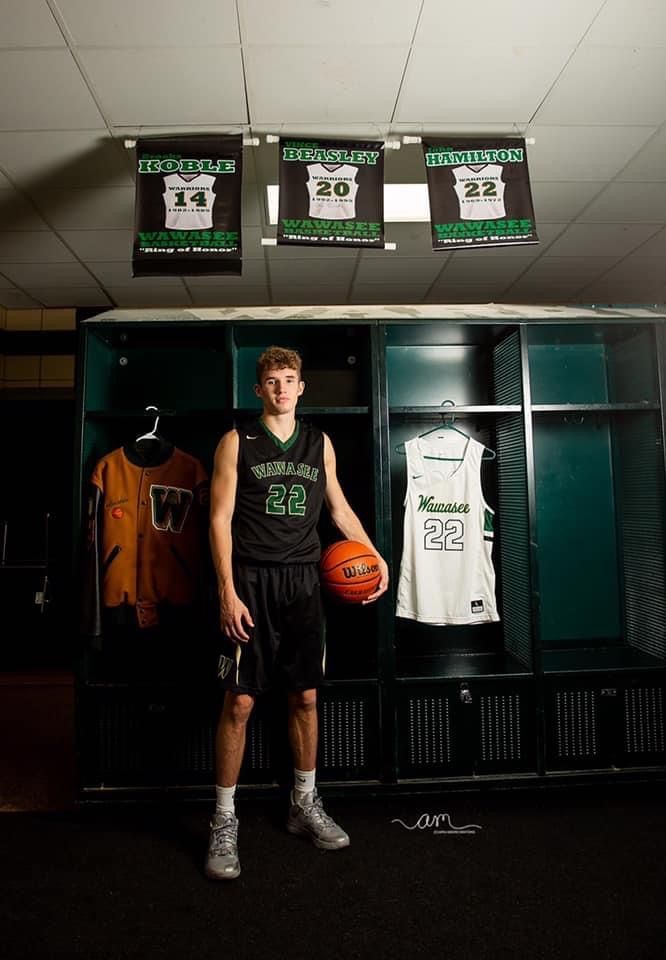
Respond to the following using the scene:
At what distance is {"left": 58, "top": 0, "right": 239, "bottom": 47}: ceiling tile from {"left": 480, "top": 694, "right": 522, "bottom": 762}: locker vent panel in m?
2.95

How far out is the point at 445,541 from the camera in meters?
2.70

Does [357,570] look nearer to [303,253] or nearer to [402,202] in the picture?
[402,202]

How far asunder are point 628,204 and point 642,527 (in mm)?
2002

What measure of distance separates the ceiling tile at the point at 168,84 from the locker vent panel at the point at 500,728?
9.57 ft

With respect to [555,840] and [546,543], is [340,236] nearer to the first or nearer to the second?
[546,543]

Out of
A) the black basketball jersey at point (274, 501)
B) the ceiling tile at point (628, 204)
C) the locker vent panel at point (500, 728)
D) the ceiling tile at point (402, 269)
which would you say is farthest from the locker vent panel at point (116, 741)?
the ceiling tile at point (628, 204)

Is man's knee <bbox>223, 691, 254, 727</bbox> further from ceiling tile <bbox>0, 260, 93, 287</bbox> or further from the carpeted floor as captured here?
ceiling tile <bbox>0, 260, 93, 287</bbox>

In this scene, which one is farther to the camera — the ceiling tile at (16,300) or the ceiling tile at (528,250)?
the ceiling tile at (16,300)

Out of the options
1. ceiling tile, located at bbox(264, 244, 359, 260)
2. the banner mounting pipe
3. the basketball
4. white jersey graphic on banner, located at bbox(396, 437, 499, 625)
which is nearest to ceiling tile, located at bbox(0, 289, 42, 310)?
ceiling tile, located at bbox(264, 244, 359, 260)

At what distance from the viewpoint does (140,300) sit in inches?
182

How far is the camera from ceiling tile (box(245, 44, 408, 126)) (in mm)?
2098

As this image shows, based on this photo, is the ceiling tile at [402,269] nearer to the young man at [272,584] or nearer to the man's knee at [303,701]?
the young man at [272,584]

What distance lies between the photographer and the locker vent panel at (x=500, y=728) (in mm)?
2459

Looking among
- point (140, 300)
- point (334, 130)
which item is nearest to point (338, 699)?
point (334, 130)
